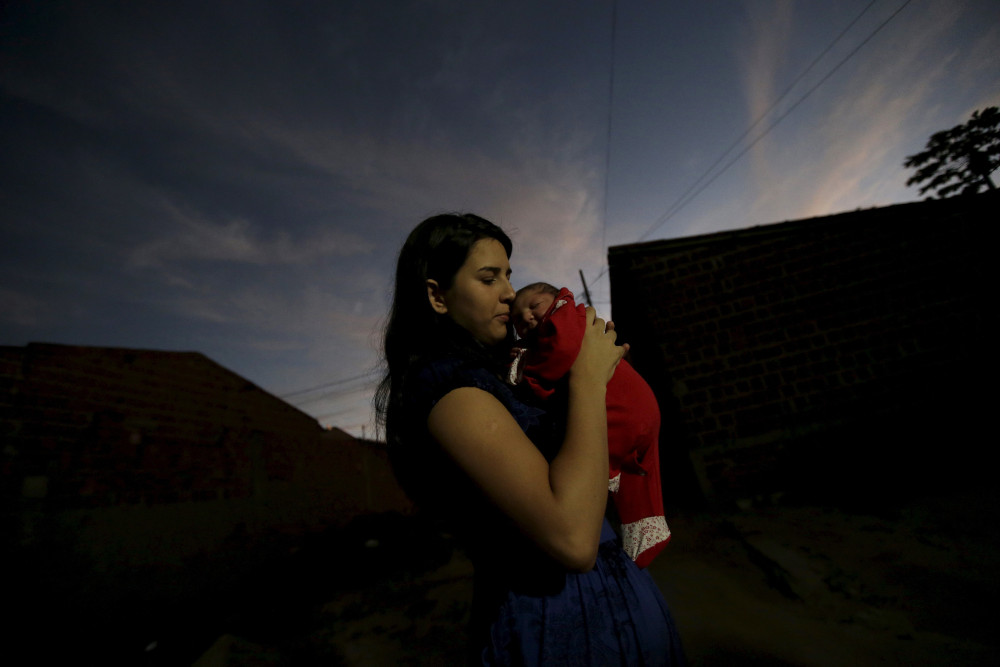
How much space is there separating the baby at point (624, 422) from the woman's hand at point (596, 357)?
0.23ft

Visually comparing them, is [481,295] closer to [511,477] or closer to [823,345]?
[511,477]

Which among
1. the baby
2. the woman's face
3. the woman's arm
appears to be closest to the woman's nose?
the woman's face

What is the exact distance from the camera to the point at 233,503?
6672mm

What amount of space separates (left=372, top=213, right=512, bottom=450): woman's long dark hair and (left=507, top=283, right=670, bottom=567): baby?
187 millimetres

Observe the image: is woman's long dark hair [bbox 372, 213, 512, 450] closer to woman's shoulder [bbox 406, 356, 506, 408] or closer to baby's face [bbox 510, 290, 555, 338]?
woman's shoulder [bbox 406, 356, 506, 408]

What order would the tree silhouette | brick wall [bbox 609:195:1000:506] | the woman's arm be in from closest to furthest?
1. the woman's arm
2. brick wall [bbox 609:195:1000:506]
3. the tree silhouette

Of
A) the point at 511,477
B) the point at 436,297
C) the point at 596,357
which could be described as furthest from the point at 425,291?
the point at 511,477

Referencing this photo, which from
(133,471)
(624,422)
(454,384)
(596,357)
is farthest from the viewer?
(133,471)

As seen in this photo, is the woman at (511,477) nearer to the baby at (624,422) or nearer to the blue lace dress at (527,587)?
the blue lace dress at (527,587)

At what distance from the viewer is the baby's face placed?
242 centimetres

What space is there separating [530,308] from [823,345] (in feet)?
21.1

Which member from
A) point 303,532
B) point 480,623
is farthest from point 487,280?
point 303,532

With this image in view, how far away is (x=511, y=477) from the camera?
87 cm

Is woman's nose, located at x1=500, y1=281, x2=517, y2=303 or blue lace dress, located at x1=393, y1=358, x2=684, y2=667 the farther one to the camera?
woman's nose, located at x1=500, y1=281, x2=517, y2=303
